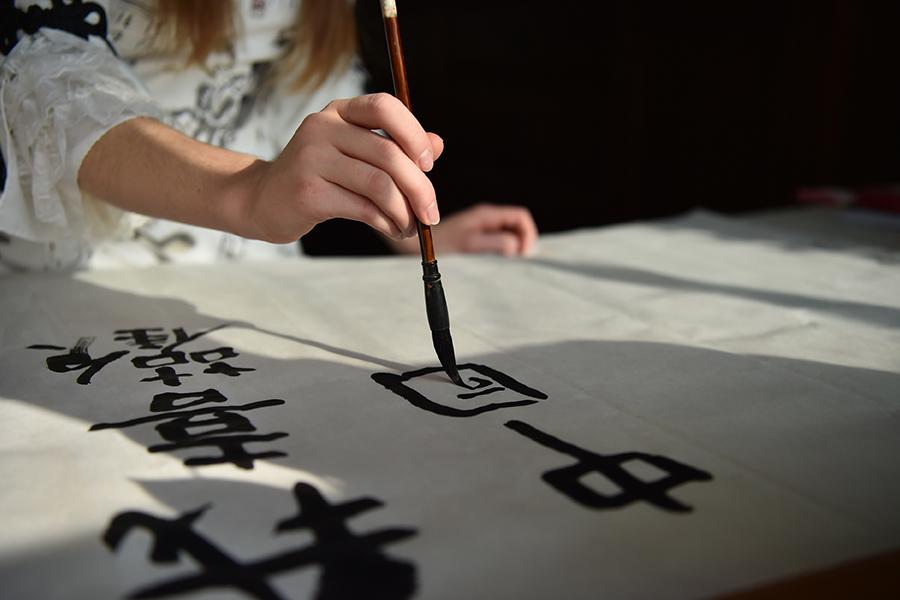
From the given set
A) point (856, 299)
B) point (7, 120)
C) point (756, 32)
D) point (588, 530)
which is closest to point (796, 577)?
point (588, 530)

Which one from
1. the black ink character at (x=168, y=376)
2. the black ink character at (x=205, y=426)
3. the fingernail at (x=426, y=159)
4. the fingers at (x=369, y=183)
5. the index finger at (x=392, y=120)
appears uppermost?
the index finger at (x=392, y=120)

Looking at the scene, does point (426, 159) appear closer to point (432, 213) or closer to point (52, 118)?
point (432, 213)

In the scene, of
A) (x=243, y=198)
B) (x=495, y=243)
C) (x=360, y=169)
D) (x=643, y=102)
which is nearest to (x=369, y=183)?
(x=360, y=169)

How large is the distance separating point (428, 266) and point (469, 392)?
0.09 meters

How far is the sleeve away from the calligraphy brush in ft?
1.01

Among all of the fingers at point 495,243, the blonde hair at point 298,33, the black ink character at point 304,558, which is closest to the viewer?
the black ink character at point 304,558

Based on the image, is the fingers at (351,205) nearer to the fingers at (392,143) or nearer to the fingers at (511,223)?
the fingers at (392,143)

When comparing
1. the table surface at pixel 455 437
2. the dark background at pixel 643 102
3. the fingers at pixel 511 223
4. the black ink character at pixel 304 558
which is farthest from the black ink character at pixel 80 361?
the dark background at pixel 643 102

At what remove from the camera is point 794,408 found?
54cm

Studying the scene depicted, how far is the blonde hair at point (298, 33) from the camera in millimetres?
919

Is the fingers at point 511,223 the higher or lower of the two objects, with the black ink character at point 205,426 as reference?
higher

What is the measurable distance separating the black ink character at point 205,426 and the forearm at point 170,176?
0.15 meters

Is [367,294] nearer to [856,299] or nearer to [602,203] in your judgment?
[856,299]

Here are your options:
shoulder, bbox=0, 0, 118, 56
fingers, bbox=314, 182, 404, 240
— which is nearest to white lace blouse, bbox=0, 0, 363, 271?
shoulder, bbox=0, 0, 118, 56
